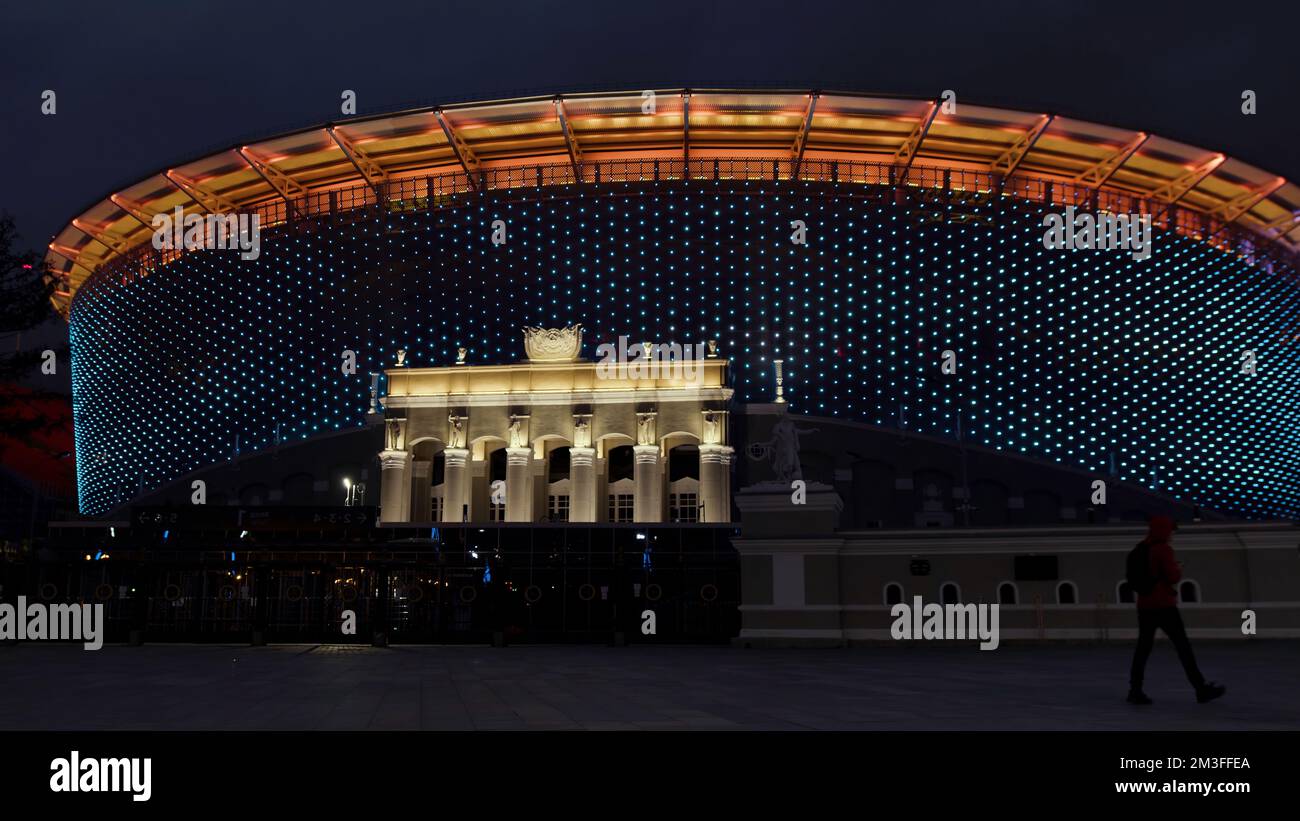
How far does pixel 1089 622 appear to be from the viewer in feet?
94.6

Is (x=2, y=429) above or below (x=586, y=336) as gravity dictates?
below

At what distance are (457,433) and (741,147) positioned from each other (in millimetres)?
28905

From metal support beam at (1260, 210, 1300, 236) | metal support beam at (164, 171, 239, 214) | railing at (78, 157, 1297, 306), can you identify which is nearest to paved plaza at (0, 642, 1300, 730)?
railing at (78, 157, 1297, 306)

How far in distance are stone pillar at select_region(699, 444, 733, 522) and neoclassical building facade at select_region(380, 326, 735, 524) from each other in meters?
0.05

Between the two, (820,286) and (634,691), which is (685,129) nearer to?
(820,286)

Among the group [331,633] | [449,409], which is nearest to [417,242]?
[449,409]

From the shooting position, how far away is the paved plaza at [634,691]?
10.7 meters

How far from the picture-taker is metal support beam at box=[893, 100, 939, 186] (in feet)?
218

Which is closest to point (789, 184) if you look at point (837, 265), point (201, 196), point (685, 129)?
point (837, 265)

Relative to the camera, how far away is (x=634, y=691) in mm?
14781

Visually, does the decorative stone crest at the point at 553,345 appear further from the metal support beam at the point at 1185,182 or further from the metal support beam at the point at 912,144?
the metal support beam at the point at 1185,182

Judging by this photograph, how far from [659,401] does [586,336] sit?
16.4m

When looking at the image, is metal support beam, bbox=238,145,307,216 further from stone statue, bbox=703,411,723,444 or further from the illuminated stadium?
stone statue, bbox=703,411,723,444
